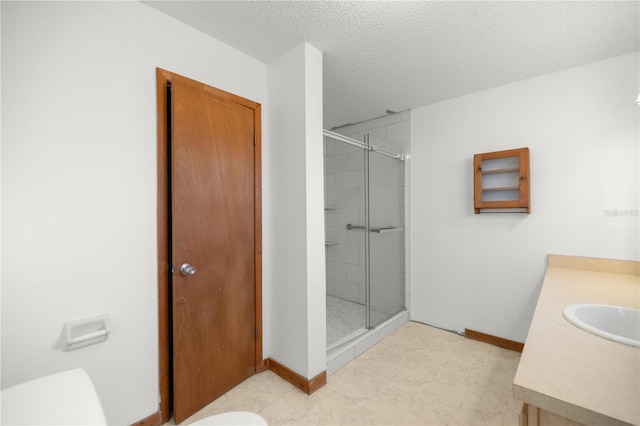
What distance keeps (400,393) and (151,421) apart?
1488mm

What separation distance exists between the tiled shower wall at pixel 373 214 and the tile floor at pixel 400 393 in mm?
694

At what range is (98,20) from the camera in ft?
4.42

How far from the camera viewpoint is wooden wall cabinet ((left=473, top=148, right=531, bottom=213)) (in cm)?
220

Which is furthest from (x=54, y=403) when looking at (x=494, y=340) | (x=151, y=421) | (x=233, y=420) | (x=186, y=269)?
(x=494, y=340)

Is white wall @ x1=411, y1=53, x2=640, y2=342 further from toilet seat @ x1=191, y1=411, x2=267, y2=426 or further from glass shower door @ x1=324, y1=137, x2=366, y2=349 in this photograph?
toilet seat @ x1=191, y1=411, x2=267, y2=426

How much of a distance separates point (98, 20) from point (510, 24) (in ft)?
7.32

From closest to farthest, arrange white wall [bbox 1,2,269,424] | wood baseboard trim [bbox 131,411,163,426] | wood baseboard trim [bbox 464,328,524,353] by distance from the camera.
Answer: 1. white wall [bbox 1,2,269,424]
2. wood baseboard trim [bbox 131,411,163,426]
3. wood baseboard trim [bbox 464,328,524,353]

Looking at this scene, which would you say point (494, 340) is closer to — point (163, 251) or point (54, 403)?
point (163, 251)

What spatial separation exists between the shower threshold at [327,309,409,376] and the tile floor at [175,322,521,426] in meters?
0.05

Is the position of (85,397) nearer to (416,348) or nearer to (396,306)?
(416,348)

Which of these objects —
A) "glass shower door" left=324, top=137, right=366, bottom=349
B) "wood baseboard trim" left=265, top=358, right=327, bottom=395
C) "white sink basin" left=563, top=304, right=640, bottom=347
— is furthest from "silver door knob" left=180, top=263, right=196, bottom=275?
"white sink basin" left=563, top=304, right=640, bottom=347

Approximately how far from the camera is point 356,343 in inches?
89.7

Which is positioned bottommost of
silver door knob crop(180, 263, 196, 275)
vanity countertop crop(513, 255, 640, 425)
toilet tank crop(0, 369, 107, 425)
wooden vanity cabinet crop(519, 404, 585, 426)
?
wooden vanity cabinet crop(519, 404, 585, 426)

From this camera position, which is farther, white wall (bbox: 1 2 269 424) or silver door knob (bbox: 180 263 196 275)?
silver door knob (bbox: 180 263 196 275)
